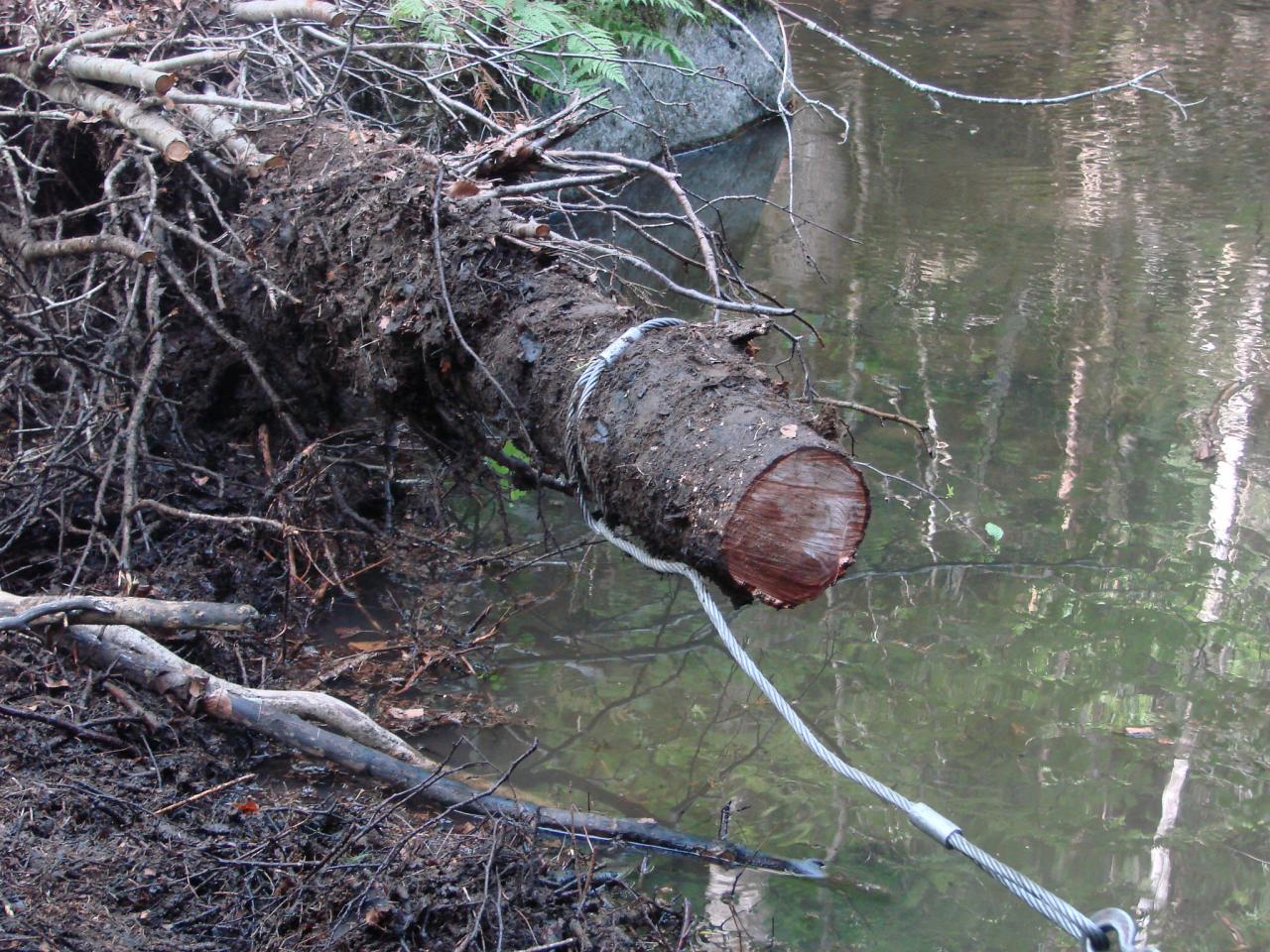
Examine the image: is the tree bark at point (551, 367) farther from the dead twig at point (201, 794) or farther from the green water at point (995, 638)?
the dead twig at point (201, 794)

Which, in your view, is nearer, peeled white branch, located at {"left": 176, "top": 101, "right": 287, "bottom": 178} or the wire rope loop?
the wire rope loop

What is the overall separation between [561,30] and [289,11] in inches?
100

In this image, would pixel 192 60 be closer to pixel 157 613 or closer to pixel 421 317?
pixel 421 317

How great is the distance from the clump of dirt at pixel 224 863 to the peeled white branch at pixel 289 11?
2505 millimetres

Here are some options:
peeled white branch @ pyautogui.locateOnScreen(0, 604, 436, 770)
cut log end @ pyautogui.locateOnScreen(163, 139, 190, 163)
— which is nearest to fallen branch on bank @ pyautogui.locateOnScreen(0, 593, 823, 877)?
peeled white branch @ pyautogui.locateOnScreen(0, 604, 436, 770)

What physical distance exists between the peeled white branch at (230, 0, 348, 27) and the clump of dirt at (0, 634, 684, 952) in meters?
2.51

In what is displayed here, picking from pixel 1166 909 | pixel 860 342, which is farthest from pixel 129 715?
pixel 860 342

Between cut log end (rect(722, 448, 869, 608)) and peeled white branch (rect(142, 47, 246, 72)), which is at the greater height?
peeled white branch (rect(142, 47, 246, 72))

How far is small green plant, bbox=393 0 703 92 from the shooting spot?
5398mm

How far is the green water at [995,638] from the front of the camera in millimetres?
3381

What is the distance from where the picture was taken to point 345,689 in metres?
3.99

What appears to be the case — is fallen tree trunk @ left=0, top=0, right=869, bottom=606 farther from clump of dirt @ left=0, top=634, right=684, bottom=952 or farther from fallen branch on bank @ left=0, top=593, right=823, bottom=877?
clump of dirt @ left=0, top=634, right=684, bottom=952

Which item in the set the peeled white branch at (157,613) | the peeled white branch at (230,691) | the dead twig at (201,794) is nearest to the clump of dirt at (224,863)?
the dead twig at (201,794)

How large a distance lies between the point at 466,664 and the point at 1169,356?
14.1 ft
